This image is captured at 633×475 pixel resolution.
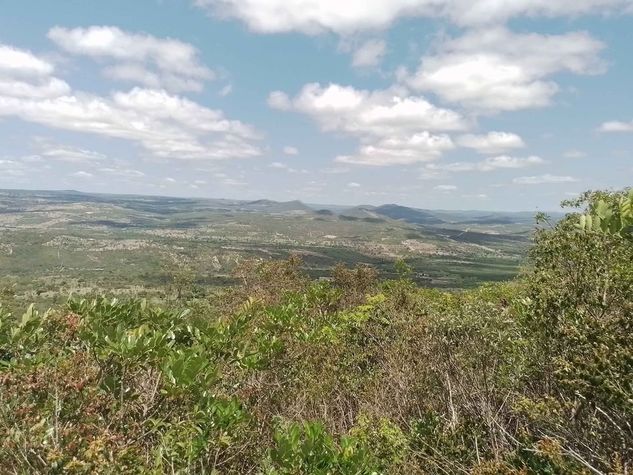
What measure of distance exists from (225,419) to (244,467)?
9.30 feet

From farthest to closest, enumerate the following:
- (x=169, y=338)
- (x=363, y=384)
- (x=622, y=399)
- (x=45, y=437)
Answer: (x=363, y=384) < (x=169, y=338) < (x=622, y=399) < (x=45, y=437)

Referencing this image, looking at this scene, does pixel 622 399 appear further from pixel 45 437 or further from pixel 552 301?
pixel 45 437

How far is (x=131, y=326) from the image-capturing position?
11008 mm

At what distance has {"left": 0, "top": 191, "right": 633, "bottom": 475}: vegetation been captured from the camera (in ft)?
24.7

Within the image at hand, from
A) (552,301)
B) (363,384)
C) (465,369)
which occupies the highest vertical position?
(552,301)

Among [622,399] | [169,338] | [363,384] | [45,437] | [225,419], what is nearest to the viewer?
[45,437]

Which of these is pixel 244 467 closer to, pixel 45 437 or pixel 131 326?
pixel 131 326

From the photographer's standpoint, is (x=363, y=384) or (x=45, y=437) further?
(x=363, y=384)

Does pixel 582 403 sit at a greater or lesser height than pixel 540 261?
lesser

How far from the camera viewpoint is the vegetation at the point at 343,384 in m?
7.54

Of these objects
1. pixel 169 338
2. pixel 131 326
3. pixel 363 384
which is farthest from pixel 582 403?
pixel 363 384

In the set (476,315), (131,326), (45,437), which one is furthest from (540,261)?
(45,437)

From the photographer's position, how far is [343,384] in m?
18.8

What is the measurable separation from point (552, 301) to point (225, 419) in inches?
292
